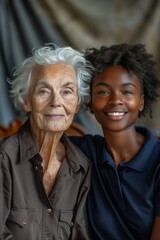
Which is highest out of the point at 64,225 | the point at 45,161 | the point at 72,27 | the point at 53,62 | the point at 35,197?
the point at 72,27

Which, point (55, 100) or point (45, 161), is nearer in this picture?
point (55, 100)

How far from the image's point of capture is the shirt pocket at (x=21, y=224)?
1562mm

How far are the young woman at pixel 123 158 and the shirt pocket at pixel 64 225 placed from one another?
97 mm

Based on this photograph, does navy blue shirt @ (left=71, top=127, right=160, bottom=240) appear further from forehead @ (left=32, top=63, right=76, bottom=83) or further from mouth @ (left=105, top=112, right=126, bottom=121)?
forehead @ (left=32, top=63, right=76, bottom=83)

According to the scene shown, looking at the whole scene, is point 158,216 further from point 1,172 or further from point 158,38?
point 158,38

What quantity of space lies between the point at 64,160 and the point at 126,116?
1.13ft

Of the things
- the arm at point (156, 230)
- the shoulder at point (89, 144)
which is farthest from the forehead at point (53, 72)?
the arm at point (156, 230)

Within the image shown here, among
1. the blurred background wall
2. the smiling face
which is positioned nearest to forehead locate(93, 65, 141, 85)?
the smiling face

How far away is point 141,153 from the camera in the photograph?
169 centimetres

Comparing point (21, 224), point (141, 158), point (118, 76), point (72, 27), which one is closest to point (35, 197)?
point (21, 224)

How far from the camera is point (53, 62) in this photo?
167 cm

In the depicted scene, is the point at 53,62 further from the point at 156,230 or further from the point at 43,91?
the point at 156,230

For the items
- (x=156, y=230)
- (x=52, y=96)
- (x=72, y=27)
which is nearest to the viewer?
(x=156, y=230)

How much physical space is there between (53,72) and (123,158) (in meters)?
0.49
